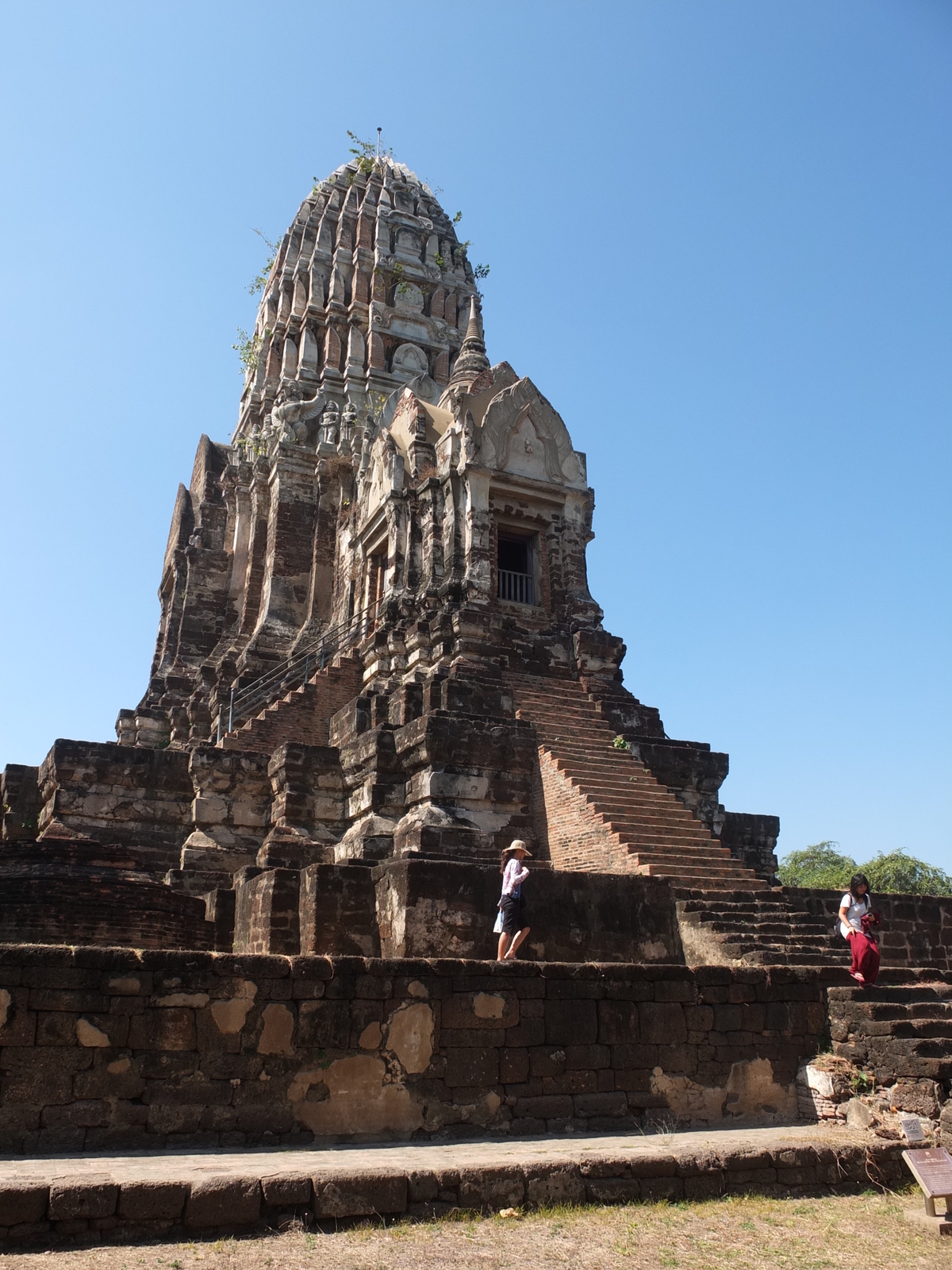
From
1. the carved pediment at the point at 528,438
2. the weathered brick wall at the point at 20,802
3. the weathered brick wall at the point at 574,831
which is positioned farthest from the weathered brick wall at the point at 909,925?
the weathered brick wall at the point at 20,802

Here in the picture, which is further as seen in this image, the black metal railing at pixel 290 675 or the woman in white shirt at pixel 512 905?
the black metal railing at pixel 290 675

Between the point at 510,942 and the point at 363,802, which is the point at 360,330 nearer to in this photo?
the point at 363,802

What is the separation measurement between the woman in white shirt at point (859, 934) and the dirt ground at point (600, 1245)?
2.58 m

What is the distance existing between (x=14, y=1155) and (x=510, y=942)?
4.51 metres

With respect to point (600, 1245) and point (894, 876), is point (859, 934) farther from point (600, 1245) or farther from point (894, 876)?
point (894, 876)

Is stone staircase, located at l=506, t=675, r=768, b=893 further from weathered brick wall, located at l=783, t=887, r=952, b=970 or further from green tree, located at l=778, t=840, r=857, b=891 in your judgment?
green tree, located at l=778, t=840, r=857, b=891

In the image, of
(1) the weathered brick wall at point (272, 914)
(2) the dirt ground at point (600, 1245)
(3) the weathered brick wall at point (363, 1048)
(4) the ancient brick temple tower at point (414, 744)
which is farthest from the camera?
(4) the ancient brick temple tower at point (414, 744)

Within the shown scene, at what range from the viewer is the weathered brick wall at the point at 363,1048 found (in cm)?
561

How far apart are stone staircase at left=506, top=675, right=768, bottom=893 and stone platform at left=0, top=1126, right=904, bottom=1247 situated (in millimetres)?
4065

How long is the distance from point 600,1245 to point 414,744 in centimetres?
783

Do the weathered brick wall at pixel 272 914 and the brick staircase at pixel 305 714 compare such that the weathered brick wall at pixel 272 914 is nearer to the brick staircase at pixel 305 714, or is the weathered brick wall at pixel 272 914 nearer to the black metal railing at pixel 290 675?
the brick staircase at pixel 305 714

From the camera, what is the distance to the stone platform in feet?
15.0

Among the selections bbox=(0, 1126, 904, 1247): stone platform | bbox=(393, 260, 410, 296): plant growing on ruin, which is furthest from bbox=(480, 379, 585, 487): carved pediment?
bbox=(393, 260, 410, 296): plant growing on ruin

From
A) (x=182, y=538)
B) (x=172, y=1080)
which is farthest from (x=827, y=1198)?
(x=182, y=538)
